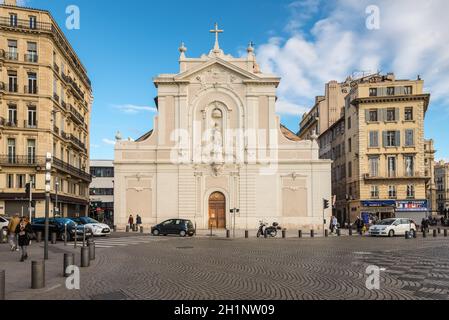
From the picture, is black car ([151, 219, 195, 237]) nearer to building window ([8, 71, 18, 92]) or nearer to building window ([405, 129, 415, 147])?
building window ([8, 71, 18, 92])

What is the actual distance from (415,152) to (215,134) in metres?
21.7

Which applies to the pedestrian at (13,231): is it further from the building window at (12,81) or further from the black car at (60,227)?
the building window at (12,81)

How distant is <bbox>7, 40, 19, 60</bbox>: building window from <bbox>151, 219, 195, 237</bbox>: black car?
2144 cm

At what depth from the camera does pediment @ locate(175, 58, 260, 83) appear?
43531 millimetres

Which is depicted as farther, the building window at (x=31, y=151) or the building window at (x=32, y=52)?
the building window at (x=32, y=52)

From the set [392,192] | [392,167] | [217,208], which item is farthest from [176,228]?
[392,167]

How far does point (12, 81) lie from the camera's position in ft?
139

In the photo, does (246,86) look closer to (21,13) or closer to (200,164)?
(200,164)

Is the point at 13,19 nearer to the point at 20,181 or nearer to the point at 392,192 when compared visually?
the point at 20,181

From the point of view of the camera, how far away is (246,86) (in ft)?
143

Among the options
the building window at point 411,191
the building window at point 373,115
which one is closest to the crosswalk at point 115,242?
the building window at point 373,115

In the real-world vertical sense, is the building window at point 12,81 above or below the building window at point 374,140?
above

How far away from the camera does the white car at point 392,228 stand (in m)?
34.4

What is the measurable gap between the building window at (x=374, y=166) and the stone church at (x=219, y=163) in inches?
377
